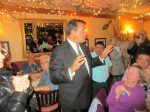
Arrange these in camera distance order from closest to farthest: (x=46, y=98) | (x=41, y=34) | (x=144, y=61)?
(x=46, y=98) < (x=144, y=61) < (x=41, y=34)

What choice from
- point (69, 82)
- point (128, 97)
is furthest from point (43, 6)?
point (128, 97)

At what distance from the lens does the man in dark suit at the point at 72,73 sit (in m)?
2.12

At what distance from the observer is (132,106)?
7.27 feet

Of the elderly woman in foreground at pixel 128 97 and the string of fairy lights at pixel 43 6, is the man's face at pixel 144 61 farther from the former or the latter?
the string of fairy lights at pixel 43 6

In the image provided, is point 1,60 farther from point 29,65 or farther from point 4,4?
point 4,4

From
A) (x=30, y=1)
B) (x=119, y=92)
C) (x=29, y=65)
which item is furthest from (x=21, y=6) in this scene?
(x=119, y=92)

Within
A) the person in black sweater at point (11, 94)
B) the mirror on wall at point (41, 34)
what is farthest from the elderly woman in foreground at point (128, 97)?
the mirror on wall at point (41, 34)

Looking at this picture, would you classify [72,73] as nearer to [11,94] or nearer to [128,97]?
[128,97]

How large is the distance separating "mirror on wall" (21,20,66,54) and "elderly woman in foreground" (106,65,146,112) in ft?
14.7

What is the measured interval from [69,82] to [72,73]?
0.39 feet

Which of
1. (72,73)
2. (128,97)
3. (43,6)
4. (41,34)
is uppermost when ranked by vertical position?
(43,6)

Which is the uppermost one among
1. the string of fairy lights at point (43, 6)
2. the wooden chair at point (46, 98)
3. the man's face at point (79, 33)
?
the string of fairy lights at point (43, 6)

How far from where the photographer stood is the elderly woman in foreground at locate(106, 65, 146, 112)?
221 centimetres

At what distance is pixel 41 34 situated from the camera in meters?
6.67
